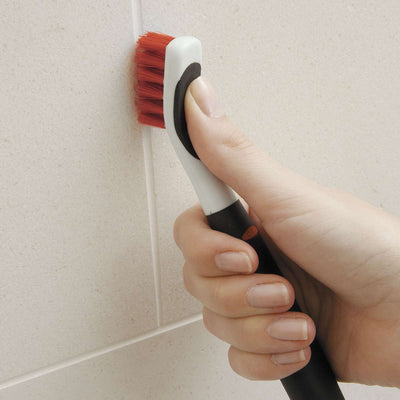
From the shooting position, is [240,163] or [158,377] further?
[158,377]

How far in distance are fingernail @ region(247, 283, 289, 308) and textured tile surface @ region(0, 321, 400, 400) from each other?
116 millimetres

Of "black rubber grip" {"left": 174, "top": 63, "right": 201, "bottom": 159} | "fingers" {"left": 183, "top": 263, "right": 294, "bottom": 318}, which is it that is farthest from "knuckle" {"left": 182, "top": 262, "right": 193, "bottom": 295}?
"black rubber grip" {"left": 174, "top": 63, "right": 201, "bottom": 159}

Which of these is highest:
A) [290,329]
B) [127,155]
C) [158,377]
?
[127,155]

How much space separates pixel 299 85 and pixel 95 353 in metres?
0.29

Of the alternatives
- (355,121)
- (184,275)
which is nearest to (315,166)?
(355,121)

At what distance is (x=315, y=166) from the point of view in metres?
0.37

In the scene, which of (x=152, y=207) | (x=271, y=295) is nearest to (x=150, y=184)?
(x=152, y=207)

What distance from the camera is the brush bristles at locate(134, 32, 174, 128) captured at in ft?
0.83

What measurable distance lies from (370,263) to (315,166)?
0.11 m

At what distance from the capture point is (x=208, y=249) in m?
0.28

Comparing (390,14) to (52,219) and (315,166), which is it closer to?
(315,166)

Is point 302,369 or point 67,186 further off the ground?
point 67,186

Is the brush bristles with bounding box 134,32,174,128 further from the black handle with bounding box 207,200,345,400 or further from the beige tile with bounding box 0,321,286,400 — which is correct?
the beige tile with bounding box 0,321,286,400

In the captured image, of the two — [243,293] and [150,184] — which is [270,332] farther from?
[150,184]
